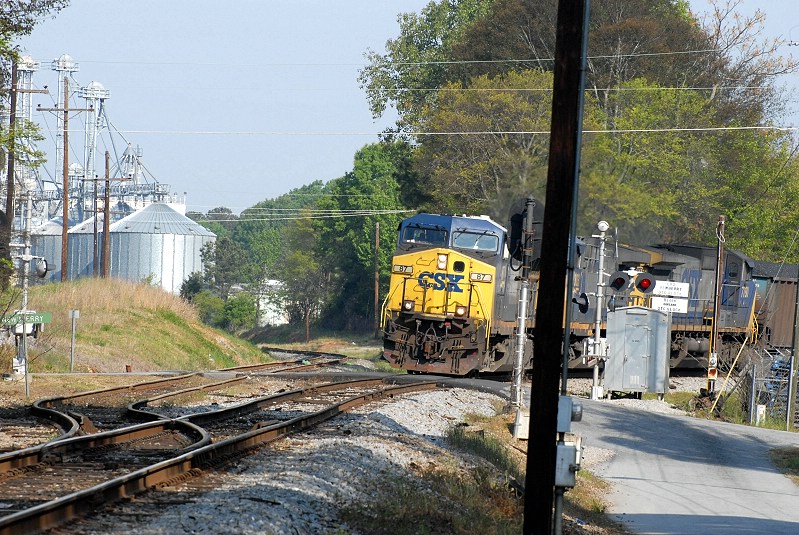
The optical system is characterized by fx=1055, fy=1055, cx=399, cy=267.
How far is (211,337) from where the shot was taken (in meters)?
41.4

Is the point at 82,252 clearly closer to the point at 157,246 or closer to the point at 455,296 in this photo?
A: the point at 157,246

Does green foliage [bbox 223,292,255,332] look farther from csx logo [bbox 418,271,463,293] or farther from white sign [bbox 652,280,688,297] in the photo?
csx logo [bbox 418,271,463,293]

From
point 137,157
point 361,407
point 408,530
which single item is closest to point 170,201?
point 137,157

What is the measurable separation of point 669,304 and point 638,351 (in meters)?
5.11

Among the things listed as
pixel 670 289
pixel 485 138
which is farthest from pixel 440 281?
pixel 485 138

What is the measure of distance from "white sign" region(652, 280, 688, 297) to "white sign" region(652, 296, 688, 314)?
0.19 m

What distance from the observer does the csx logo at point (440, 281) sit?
87.3 feet

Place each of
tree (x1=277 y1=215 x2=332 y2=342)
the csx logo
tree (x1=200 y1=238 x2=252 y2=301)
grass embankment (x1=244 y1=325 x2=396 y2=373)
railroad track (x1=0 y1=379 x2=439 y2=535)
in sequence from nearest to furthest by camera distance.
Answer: railroad track (x1=0 y1=379 x2=439 y2=535) < the csx logo < grass embankment (x1=244 y1=325 x2=396 y2=373) < tree (x1=277 y1=215 x2=332 y2=342) < tree (x1=200 y1=238 x2=252 y2=301)

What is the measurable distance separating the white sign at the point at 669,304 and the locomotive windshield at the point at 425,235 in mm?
8548

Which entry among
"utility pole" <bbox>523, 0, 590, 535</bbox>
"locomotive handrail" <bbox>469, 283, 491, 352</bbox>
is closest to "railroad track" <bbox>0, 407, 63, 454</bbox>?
"utility pole" <bbox>523, 0, 590, 535</bbox>

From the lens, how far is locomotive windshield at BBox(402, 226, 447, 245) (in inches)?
1066

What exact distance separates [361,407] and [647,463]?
16.4 ft

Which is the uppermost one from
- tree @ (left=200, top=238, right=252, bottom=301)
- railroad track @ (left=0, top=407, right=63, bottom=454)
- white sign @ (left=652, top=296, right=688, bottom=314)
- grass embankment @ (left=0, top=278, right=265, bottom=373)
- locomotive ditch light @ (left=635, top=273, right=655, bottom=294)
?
locomotive ditch light @ (left=635, top=273, right=655, bottom=294)

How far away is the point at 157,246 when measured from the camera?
365 ft
